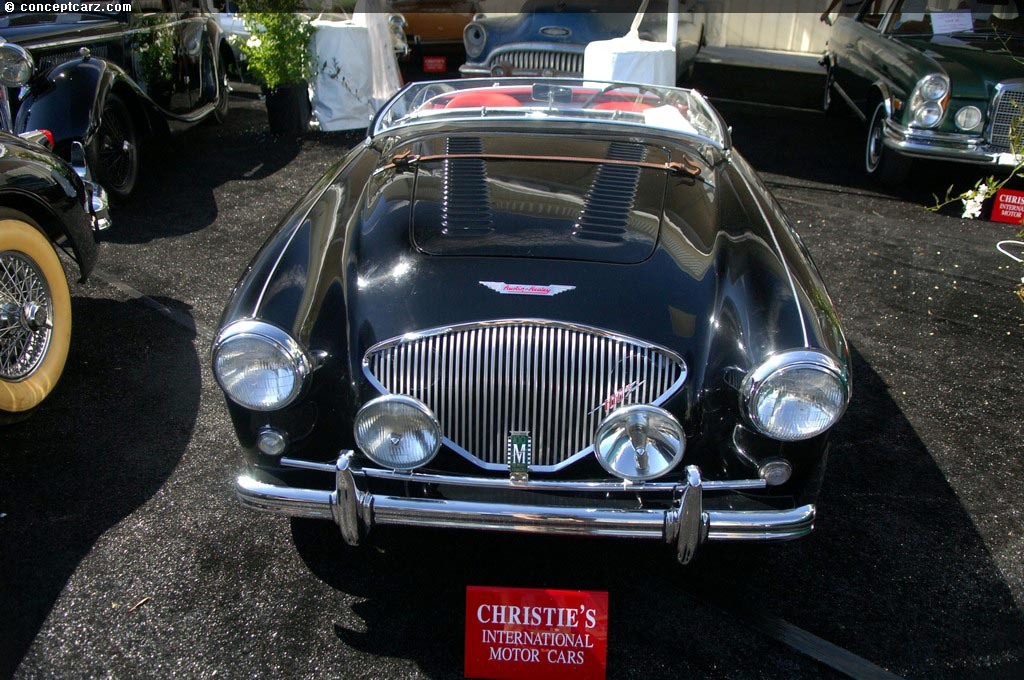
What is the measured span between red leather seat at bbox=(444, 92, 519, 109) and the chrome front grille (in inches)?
152

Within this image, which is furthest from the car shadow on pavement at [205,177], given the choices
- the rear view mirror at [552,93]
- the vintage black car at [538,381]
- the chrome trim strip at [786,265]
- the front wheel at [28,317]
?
the chrome trim strip at [786,265]

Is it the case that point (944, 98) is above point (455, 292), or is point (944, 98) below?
below

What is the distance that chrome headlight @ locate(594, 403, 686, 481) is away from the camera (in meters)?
2.15

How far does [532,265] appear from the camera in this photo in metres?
2.41

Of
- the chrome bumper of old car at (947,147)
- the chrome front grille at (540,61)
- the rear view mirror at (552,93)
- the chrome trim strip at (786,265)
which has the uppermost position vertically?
the rear view mirror at (552,93)

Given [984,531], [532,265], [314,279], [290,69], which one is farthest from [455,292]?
[290,69]

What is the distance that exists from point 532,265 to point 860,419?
181cm

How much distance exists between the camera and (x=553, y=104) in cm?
346

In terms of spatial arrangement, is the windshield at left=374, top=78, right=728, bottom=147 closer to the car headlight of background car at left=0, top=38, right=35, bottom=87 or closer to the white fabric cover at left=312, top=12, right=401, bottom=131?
the car headlight of background car at left=0, top=38, right=35, bottom=87

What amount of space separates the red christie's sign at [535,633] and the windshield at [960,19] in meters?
6.08

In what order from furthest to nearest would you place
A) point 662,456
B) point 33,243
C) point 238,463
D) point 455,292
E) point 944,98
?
point 944,98 < point 33,243 < point 238,463 < point 455,292 < point 662,456

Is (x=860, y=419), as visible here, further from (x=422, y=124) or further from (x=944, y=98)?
(x=944, y=98)

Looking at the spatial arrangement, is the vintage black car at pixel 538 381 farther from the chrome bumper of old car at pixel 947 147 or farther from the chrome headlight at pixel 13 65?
the chrome bumper of old car at pixel 947 147

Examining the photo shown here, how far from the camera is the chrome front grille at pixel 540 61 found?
7492mm
